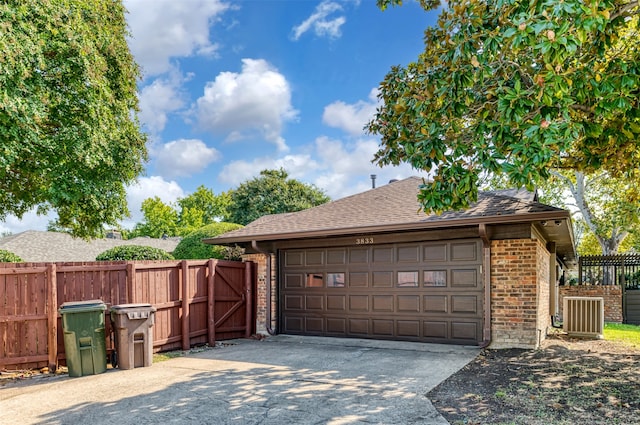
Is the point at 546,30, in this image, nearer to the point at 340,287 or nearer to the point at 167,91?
the point at 340,287

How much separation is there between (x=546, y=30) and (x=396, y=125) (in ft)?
10.1

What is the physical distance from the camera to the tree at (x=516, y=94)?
4.47 m

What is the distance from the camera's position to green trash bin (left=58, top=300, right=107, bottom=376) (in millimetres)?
7121

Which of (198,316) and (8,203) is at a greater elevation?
(8,203)

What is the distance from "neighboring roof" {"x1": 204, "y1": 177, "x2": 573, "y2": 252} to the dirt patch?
2386 millimetres

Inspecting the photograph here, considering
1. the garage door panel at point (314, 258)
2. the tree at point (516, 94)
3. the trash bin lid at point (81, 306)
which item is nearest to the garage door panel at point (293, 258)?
the garage door panel at point (314, 258)

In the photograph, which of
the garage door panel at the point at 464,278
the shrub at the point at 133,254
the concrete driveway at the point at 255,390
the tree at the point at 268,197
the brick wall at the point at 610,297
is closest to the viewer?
the concrete driveway at the point at 255,390

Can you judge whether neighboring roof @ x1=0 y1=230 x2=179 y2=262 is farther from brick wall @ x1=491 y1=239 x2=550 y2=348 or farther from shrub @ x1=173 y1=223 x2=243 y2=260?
brick wall @ x1=491 y1=239 x2=550 y2=348

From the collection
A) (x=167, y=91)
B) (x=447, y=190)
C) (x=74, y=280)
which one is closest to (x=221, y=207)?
(x=167, y=91)

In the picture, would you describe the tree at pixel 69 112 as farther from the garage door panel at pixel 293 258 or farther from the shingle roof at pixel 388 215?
the garage door panel at pixel 293 258

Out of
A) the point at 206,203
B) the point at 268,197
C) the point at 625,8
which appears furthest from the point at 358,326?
the point at 206,203

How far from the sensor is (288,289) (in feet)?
36.5

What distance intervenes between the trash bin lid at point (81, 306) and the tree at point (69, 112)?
394 cm

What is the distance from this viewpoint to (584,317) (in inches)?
409
